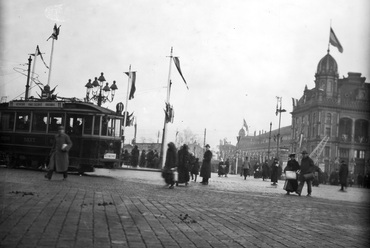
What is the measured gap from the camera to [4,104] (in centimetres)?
2102

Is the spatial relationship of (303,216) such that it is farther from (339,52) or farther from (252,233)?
(339,52)

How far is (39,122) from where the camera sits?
65.1 ft

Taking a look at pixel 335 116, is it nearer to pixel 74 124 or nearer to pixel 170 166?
pixel 74 124

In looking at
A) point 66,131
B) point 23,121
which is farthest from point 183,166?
point 23,121

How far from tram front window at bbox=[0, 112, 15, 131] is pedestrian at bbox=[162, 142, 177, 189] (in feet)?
32.0

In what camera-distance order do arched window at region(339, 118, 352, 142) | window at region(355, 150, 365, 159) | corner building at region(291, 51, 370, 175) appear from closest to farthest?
1. window at region(355, 150, 365, 159)
2. corner building at region(291, 51, 370, 175)
3. arched window at region(339, 118, 352, 142)

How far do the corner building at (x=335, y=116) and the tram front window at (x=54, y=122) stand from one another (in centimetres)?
6008

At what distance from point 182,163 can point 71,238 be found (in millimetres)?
12328

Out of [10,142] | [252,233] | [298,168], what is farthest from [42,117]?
[252,233]

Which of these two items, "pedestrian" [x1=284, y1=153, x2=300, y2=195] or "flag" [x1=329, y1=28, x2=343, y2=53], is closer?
"pedestrian" [x1=284, y1=153, x2=300, y2=195]

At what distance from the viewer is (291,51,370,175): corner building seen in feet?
245

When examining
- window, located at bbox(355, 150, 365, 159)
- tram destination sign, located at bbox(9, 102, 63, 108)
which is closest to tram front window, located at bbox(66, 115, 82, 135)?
tram destination sign, located at bbox(9, 102, 63, 108)

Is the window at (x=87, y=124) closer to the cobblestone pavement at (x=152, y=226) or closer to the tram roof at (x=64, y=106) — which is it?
the tram roof at (x=64, y=106)

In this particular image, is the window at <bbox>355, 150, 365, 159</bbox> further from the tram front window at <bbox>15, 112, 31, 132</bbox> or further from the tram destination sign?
the tram front window at <bbox>15, 112, 31, 132</bbox>
